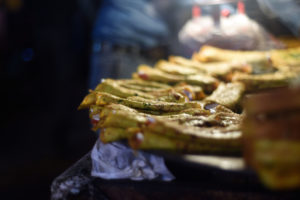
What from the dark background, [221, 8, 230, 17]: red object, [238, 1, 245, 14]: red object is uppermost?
[238, 1, 245, 14]: red object

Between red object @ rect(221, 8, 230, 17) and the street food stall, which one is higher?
red object @ rect(221, 8, 230, 17)

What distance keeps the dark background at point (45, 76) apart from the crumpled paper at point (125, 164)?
144 inches

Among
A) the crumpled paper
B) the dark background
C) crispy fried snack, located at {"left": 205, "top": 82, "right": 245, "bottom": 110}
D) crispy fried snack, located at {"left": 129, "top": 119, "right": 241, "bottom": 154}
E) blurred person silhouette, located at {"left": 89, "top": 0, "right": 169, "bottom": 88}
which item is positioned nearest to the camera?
crispy fried snack, located at {"left": 129, "top": 119, "right": 241, "bottom": 154}

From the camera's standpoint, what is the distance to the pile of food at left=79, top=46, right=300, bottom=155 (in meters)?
1.43

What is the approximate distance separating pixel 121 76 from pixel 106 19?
1293 mm

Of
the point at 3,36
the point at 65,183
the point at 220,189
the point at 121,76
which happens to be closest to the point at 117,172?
the point at 65,183

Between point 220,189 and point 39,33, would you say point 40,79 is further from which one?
point 220,189

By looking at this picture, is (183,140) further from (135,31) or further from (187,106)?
(135,31)

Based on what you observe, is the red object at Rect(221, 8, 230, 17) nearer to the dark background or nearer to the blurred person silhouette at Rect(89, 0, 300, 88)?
the blurred person silhouette at Rect(89, 0, 300, 88)

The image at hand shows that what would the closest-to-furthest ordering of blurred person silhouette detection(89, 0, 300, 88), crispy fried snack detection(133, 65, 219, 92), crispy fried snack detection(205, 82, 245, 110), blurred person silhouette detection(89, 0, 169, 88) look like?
crispy fried snack detection(205, 82, 245, 110), crispy fried snack detection(133, 65, 219, 92), blurred person silhouette detection(89, 0, 300, 88), blurred person silhouette detection(89, 0, 169, 88)

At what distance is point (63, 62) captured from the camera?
6.82 meters

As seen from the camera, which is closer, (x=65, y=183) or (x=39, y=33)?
(x=65, y=183)

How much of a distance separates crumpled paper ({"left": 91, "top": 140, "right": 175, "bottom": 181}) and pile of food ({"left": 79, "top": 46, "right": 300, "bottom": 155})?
0.41ft

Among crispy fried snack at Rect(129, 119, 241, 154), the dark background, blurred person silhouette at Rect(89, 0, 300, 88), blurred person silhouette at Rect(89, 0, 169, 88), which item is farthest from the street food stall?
the dark background
